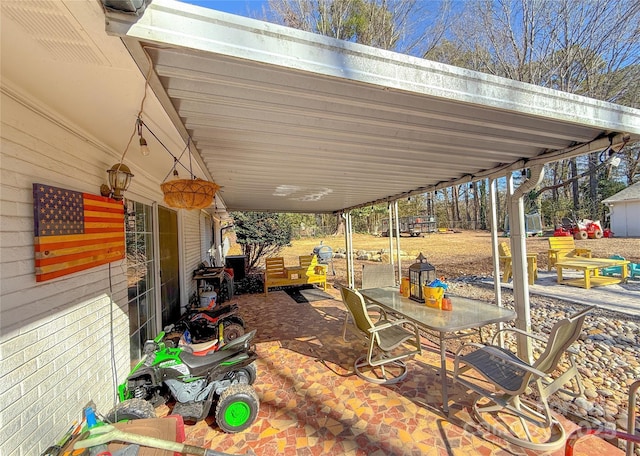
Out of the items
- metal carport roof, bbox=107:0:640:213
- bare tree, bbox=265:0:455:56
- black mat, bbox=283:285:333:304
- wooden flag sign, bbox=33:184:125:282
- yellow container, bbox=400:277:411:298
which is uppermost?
bare tree, bbox=265:0:455:56

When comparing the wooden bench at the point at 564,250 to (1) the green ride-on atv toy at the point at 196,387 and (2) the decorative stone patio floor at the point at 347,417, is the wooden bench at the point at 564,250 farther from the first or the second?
(1) the green ride-on atv toy at the point at 196,387

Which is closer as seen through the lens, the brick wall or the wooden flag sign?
the brick wall

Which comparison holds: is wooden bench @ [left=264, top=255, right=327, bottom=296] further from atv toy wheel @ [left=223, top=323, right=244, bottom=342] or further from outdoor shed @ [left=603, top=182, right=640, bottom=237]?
outdoor shed @ [left=603, top=182, right=640, bottom=237]

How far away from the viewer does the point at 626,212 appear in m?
15.1

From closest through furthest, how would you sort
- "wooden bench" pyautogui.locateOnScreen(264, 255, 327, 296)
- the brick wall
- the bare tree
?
the brick wall, "wooden bench" pyautogui.locateOnScreen(264, 255, 327, 296), the bare tree

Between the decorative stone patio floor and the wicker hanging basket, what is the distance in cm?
192

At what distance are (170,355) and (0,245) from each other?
150cm

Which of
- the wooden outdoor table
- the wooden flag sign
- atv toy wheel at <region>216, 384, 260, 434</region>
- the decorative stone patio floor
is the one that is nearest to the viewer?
the wooden flag sign

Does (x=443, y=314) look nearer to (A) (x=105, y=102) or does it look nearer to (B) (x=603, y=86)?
(A) (x=105, y=102)

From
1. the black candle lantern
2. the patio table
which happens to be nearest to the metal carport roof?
the black candle lantern

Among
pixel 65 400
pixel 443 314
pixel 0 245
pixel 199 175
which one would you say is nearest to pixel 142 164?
pixel 199 175

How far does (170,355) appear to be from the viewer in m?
2.40

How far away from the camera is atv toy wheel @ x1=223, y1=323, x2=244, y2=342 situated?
368 centimetres

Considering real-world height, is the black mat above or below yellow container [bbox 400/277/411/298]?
below
